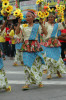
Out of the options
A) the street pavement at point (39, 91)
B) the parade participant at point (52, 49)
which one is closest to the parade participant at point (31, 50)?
the street pavement at point (39, 91)

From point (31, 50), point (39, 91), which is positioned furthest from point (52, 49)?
point (39, 91)

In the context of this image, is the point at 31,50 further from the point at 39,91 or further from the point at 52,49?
the point at 52,49

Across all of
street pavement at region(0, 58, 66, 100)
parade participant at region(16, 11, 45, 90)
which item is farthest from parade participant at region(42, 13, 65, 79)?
parade participant at region(16, 11, 45, 90)

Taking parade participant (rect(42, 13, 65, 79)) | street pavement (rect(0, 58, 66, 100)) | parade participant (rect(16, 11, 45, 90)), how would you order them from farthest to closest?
parade participant (rect(42, 13, 65, 79)) < parade participant (rect(16, 11, 45, 90)) < street pavement (rect(0, 58, 66, 100))

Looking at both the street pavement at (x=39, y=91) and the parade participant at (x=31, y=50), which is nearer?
the street pavement at (x=39, y=91)

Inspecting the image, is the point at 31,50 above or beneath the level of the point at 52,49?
above

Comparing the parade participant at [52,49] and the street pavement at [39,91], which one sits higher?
the parade participant at [52,49]

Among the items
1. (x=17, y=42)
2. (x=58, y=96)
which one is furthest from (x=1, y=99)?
(x=17, y=42)

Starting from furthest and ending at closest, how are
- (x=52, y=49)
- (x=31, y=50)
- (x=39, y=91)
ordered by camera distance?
(x=52, y=49), (x=31, y=50), (x=39, y=91)

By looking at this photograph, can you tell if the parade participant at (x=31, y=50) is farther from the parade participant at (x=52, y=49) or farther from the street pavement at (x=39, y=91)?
the parade participant at (x=52, y=49)

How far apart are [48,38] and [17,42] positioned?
3.79 meters

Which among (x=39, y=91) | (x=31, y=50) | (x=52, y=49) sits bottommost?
(x=39, y=91)

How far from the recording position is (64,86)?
7699mm

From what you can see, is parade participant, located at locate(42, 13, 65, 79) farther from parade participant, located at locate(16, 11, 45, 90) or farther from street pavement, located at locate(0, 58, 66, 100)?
parade participant, located at locate(16, 11, 45, 90)
